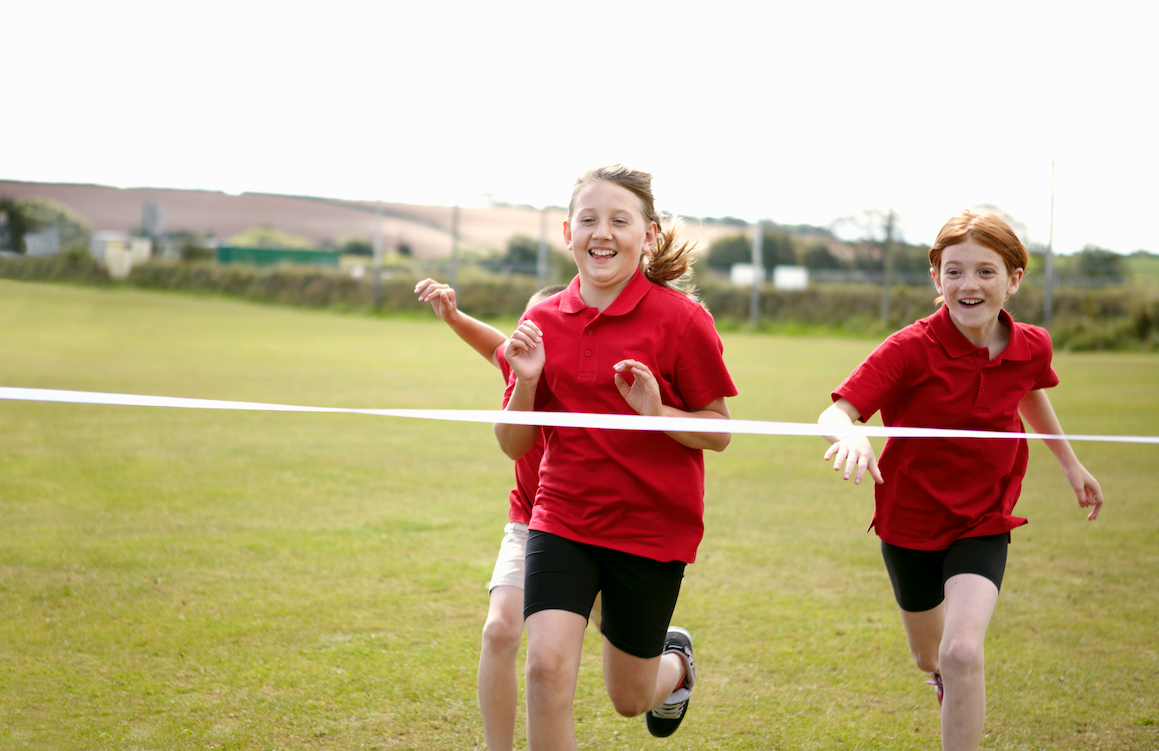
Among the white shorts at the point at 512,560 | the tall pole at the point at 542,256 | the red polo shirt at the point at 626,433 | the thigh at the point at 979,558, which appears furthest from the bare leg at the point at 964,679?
the tall pole at the point at 542,256

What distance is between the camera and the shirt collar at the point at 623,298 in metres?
2.79

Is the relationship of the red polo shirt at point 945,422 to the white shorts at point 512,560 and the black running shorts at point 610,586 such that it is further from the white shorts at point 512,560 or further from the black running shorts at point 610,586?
the white shorts at point 512,560

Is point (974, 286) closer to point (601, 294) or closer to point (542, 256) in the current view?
point (601, 294)

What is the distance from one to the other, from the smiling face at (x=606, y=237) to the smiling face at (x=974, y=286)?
1.03 meters

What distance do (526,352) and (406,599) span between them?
2.33m

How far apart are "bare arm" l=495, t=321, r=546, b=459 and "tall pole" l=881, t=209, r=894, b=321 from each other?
3253 cm

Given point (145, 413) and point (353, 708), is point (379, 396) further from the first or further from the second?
point (353, 708)

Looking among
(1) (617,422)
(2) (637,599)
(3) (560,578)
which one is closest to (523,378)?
(1) (617,422)

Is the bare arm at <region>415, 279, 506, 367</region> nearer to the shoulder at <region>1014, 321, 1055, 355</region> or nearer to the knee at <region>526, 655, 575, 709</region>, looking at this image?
the knee at <region>526, 655, 575, 709</region>

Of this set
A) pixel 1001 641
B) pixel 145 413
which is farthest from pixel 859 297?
pixel 1001 641

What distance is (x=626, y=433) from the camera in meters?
2.70

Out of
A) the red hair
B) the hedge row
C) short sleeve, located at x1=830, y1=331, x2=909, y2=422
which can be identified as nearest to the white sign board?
the hedge row

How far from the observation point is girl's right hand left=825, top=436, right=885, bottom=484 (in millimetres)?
2443

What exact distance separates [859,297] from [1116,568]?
30402 millimetres
